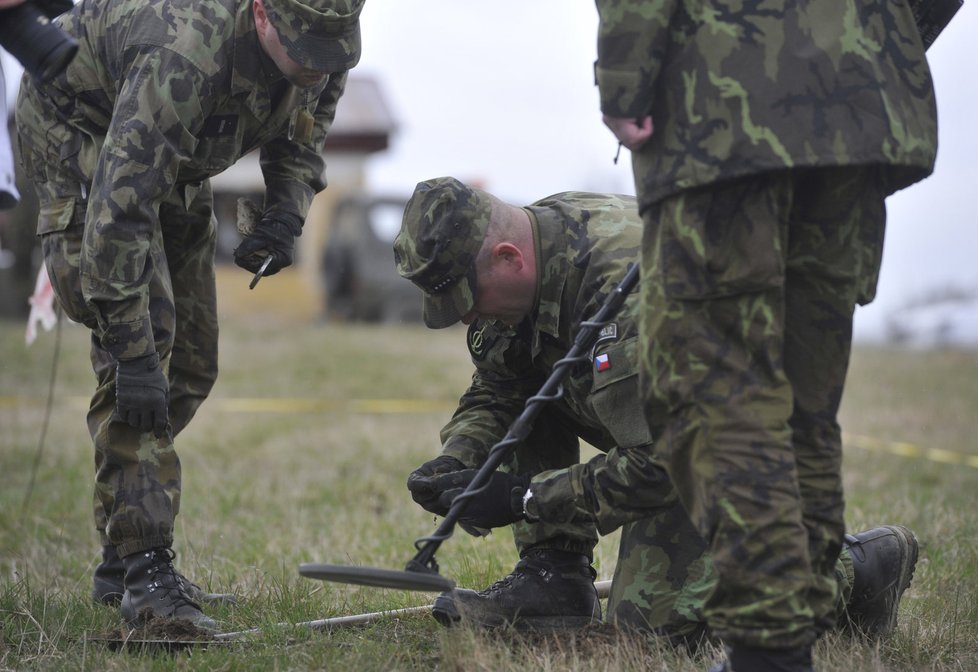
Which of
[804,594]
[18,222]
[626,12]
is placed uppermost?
[18,222]

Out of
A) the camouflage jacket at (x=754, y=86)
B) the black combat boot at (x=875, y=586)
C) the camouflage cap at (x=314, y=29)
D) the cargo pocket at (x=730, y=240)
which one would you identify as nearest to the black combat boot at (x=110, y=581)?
the camouflage cap at (x=314, y=29)

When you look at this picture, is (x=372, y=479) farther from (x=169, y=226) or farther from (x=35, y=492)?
(x=169, y=226)

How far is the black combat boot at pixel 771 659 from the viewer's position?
8.14 ft

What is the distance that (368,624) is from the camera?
350 cm

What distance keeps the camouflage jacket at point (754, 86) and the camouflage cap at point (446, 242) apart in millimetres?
922

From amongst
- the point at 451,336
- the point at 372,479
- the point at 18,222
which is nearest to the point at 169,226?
the point at 372,479

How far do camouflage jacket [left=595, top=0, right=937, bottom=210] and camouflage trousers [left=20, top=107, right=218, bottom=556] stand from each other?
5.89 feet

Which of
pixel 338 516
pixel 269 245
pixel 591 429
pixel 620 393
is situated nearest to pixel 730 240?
pixel 620 393

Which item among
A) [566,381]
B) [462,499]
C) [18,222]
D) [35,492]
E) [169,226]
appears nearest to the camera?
[462,499]

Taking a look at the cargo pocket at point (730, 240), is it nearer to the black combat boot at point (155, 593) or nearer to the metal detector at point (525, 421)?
the metal detector at point (525, 421)

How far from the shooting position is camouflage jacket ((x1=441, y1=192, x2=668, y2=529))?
10.1 ft

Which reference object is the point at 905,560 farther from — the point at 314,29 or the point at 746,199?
the point at 314,29

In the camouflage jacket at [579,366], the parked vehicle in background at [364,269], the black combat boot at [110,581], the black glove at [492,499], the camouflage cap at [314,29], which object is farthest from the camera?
the parked vehicle in background at [364,269]

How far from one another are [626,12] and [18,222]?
19649 millimetres
